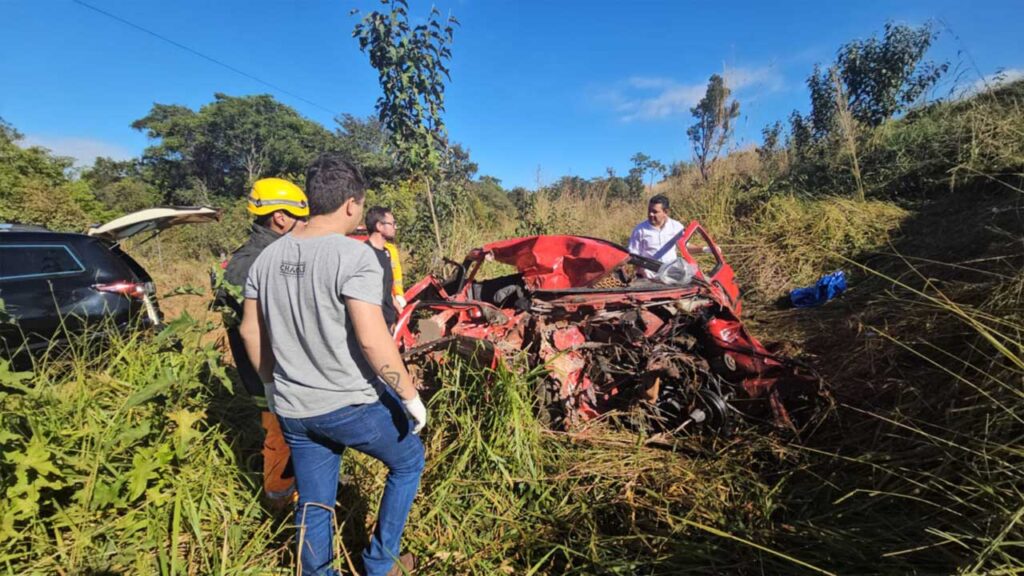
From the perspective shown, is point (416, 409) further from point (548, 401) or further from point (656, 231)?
point (656, 231)

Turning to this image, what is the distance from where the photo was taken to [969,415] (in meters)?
1.68

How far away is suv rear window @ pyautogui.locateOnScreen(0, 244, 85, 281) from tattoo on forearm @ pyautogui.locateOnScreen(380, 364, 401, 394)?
15.0 ft

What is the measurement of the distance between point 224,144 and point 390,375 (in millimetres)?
38068

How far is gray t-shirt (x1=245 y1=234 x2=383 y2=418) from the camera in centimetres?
134

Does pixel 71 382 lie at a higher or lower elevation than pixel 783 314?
higher

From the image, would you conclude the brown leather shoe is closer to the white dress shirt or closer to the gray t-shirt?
the gray t-shirt

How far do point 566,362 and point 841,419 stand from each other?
1.56 meters

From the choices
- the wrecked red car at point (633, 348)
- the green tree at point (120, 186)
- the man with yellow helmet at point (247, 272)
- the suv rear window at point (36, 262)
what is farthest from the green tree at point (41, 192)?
the wrecked red car at point (633, 348)

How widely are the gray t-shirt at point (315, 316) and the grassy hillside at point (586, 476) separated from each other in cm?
78

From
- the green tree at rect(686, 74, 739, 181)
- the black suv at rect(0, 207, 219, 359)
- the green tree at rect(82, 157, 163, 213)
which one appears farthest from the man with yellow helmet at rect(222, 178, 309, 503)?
the green tree at rect(82, 157, 163, 213)

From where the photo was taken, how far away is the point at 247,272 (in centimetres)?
202

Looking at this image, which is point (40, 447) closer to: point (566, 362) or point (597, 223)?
point (566, 362)

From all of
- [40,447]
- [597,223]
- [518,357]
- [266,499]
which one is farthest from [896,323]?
[597,223]

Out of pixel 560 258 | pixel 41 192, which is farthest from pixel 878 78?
pixel 41 192
